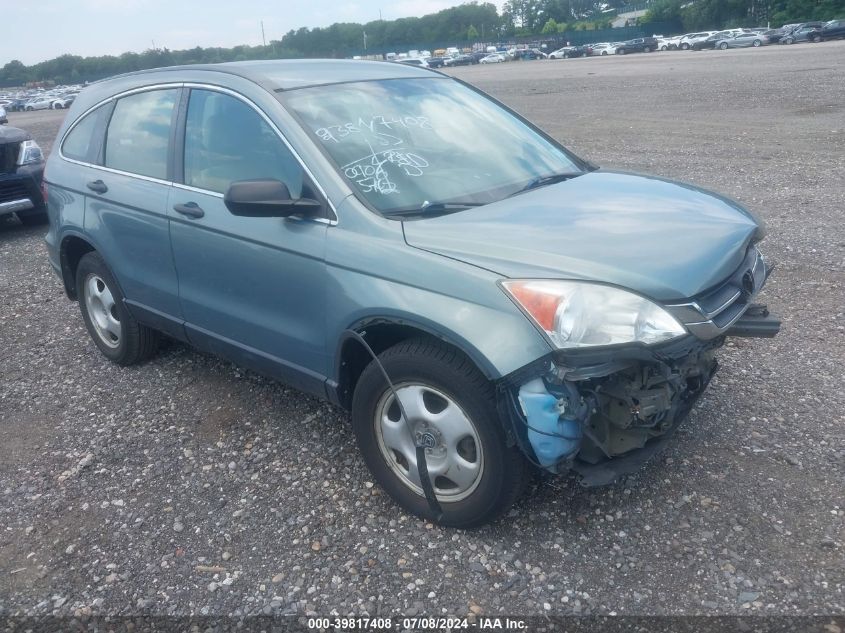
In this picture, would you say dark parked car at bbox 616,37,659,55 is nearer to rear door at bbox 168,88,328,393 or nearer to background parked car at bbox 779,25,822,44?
background parked car at bbox 779,25,822,44

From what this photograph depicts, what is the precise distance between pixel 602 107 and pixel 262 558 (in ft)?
58.5

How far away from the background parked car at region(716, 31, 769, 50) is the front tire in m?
52.6

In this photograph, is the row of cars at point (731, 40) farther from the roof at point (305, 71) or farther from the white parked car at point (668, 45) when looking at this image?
the roof at point (305, 71)

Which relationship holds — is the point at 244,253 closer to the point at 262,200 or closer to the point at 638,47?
the point at 262,200

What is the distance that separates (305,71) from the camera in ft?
13.3

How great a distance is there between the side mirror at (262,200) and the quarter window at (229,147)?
0.56ft

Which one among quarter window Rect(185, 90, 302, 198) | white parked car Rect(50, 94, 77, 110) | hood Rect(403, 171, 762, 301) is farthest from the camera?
white parked car Rect(50, 94, 77, 110)

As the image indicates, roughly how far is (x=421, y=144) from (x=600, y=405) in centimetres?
159

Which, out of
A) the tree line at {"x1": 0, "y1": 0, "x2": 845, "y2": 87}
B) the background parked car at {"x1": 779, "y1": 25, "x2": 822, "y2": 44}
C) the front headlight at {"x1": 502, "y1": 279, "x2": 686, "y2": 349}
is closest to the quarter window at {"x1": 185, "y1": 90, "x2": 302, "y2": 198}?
the front headlight at {"x1": 502, "y1": 279, "x2": 686, "y2": 349}

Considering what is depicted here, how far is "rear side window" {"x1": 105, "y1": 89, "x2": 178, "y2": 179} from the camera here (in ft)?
14.0

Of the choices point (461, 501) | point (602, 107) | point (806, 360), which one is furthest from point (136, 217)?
point (602, 107)

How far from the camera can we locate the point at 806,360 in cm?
449

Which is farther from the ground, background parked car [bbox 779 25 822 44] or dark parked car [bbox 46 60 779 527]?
background parked car [bbox 779 25 822 44]

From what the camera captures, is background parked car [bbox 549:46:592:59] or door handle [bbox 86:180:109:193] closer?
door handle [bbox 86:180:109:193]
